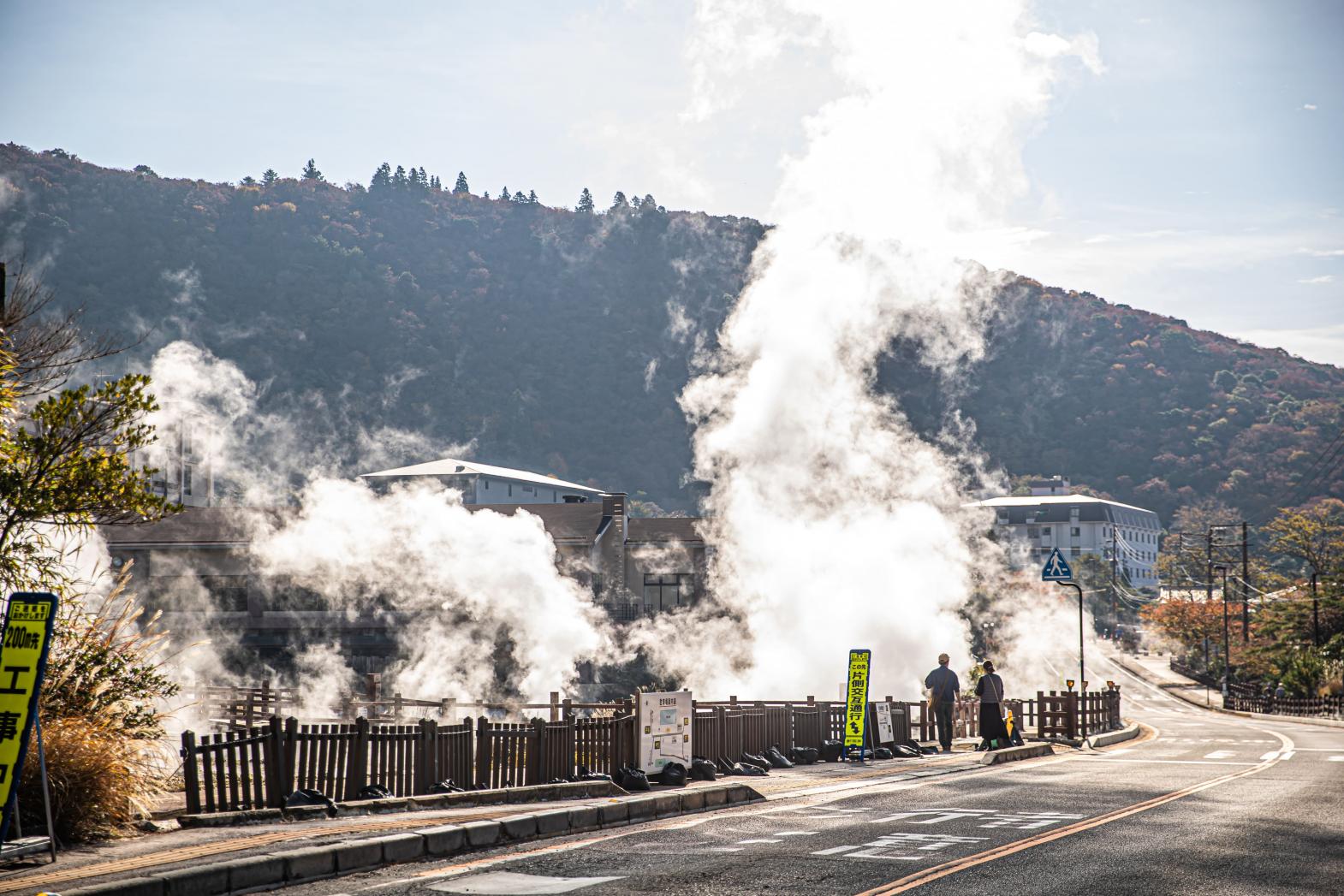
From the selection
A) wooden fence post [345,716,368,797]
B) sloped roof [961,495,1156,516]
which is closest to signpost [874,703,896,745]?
wooden fence post [345,716,368,797]

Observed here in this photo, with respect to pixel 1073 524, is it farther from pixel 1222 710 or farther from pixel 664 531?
pixel 664 531

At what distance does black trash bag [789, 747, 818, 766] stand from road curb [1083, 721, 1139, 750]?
9119mm

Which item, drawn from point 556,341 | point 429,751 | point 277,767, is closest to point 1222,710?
point 429,751

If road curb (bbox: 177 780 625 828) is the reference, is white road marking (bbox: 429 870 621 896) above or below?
above

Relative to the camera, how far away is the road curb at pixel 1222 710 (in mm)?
45625

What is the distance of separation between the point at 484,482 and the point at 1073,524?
89633mm

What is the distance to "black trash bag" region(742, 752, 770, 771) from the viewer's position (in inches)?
788

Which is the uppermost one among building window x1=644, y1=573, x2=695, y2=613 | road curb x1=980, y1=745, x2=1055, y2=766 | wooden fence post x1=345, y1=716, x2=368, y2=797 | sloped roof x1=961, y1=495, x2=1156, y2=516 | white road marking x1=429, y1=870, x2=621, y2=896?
sloped roof x1=961, y1=495, x2=1156, y2=516

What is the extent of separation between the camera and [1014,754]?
77.1ft

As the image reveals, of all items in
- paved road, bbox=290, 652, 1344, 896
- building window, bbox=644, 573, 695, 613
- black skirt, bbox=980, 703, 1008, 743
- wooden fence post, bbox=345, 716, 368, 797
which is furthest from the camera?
building window, bbox=644, 573, 695, 613

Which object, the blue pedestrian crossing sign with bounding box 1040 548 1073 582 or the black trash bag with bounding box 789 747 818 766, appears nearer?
the black trash bag with bounding box 789 747 818 766

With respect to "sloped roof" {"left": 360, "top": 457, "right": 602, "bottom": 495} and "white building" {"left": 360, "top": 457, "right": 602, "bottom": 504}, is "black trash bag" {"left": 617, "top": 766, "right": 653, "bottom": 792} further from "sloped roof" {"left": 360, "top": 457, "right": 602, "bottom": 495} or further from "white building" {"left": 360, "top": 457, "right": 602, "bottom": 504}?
"sloped roof" {"left": 360, "top": 457, "right": 602, "bottom": 495}

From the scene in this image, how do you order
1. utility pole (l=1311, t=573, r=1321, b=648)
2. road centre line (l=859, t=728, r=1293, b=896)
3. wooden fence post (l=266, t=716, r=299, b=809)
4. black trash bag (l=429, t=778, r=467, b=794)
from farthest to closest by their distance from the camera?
utility pole (l=1311, t=573, r=1321, b=648) < black trash bag (l=429, t=778, r=467, b=794) < wooden fence post (l=266, t=716, r=299, b=809) < road centre line (l=859, t=728, r=1293, b=896)

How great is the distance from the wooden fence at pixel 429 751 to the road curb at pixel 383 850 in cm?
202
